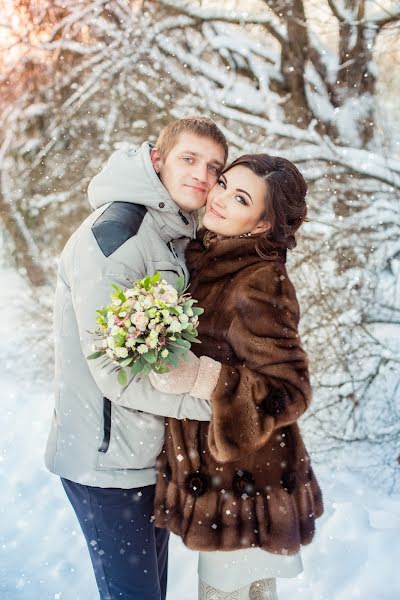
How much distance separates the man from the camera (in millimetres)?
2068

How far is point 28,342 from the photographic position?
6648 millimetres

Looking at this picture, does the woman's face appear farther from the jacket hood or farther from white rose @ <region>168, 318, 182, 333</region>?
white rose @ <region>168, 318, 182, 333</region>

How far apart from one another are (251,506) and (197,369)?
653mm

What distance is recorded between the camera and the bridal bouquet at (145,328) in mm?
1725

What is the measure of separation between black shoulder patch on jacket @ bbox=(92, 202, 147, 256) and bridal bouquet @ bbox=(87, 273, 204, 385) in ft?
0.89

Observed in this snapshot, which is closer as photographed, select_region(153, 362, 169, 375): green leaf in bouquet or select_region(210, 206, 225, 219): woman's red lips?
select_region(153, 362, 169, 375): green leaf in bouquet

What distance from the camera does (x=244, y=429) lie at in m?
2.07

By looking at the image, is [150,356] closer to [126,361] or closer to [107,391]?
[126,361]

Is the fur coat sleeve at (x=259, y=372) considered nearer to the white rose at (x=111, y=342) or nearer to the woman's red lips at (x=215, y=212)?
the woman's red lips at (x=215, y=212)

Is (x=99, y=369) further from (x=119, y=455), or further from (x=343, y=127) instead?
(x=343, y=127)

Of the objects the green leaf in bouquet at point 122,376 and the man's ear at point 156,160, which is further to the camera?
the man's ear at point 156,160

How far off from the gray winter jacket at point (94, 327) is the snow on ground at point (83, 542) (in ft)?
6.06

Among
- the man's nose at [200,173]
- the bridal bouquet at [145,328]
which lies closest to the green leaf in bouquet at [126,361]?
the bridal bouquet at [145,328]

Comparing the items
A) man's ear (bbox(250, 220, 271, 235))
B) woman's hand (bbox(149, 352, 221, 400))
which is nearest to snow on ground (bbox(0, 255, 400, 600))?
woman's hand (bbox(149, 352, 221, 400))
